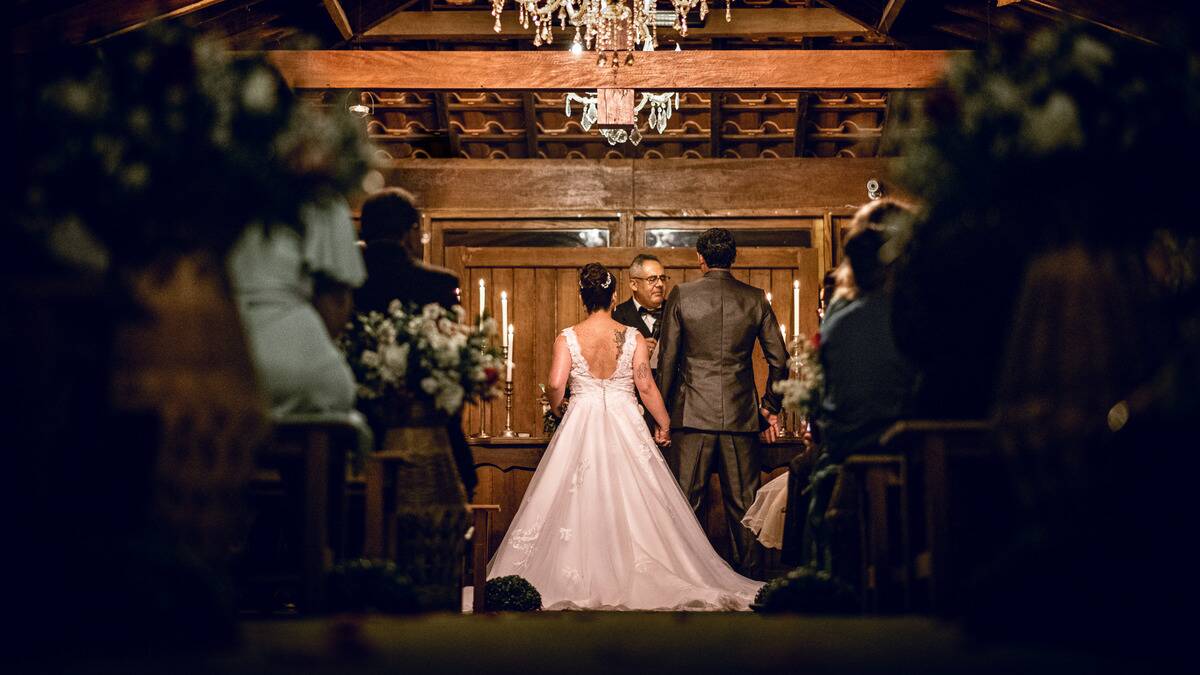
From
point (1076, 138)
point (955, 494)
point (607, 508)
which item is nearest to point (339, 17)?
point (607, 508)

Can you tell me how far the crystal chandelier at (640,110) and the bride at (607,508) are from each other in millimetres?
1781

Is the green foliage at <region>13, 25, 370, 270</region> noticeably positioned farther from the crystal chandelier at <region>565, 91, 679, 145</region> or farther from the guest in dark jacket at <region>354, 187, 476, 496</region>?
the crystal chandelier at <region>565, 91, 679, 145</region>

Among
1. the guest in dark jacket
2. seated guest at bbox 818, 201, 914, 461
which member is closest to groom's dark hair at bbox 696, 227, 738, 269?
seated guest at bbox 818, 201, 914, 461

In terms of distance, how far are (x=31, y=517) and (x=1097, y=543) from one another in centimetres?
203

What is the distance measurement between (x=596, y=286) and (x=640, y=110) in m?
2.58

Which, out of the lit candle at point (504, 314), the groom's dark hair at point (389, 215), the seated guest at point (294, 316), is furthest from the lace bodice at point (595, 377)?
the seated guest at point (294, 316)

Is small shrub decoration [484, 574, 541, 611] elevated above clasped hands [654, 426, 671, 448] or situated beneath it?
situated beneath

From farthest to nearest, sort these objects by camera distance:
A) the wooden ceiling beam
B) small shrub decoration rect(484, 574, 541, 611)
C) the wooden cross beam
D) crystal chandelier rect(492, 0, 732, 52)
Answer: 1. the wooden ceiling beam
2. the wooden cross beam
3. crystal chandelier rect(492, 0, 732, 52)
4. small shrub decoration rect(484, 574, 541, 611)

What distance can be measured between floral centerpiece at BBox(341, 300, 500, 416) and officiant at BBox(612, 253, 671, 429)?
11.0 ft

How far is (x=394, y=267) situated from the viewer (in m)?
5.08

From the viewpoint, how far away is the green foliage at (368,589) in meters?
4.29

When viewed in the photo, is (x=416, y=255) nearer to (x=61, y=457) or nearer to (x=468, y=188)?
(x=61, y=457)

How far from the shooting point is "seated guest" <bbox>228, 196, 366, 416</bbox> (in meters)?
3.80

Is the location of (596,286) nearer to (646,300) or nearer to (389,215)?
(646,300)
